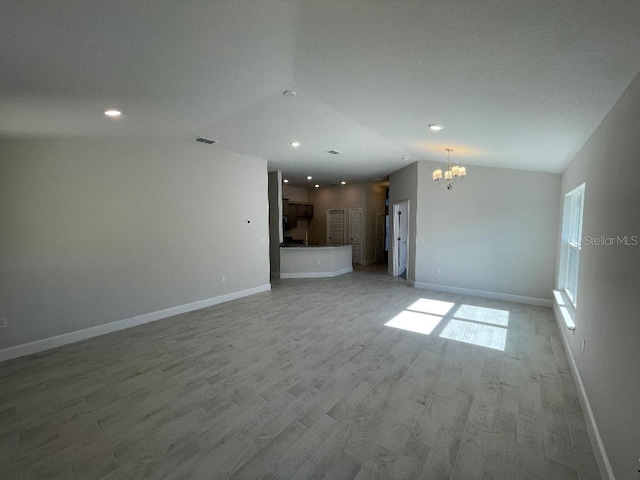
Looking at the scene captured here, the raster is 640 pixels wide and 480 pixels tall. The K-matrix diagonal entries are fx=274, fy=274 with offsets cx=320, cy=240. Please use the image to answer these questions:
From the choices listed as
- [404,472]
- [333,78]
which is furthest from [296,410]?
[333,78]

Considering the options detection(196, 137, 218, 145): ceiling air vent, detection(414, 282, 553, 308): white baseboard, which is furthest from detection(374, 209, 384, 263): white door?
detection(196, 137, 218, 145): ceiling air vent

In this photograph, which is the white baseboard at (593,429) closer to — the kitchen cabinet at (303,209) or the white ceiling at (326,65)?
the white ceiling at (326,65)

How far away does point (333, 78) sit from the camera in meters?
2.50

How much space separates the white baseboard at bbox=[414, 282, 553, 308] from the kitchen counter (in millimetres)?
2478

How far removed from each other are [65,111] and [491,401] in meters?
4.71

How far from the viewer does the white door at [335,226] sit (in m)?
10.4

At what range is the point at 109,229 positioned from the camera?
3.82 metres

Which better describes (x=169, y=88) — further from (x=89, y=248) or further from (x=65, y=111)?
(x=89, y=248)

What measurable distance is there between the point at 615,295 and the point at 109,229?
5249 mm

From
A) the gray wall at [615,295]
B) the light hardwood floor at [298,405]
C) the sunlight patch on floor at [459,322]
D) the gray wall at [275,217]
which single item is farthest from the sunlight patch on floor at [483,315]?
the gray wall at [275,217]

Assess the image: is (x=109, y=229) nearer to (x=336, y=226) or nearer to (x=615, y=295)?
(x=615, y=295)

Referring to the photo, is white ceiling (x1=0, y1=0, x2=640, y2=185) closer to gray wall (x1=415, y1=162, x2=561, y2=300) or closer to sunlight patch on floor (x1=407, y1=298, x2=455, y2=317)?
gray wall (x1=415, y1=162, x2=561, y2=300)

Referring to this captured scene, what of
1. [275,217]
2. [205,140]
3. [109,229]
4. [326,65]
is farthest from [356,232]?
[326,65]

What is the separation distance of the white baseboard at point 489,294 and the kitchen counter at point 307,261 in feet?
8.13
